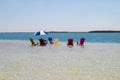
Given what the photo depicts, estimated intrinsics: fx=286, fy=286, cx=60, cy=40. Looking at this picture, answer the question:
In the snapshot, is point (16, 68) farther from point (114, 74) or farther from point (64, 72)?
point (114, 74)

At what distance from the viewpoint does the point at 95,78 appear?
9805 mm

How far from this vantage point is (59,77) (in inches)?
393

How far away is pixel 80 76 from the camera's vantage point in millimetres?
10164

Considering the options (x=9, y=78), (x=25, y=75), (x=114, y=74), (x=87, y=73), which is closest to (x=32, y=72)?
(x=25, y=75)

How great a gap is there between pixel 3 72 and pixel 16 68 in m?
A: 1.20

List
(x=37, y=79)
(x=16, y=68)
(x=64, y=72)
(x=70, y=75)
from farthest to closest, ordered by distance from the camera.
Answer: (x=16, y=68)
(x=64, y=72)
(x=70, y=75)
(x=37, y=79)

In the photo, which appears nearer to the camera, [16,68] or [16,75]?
[16,75]

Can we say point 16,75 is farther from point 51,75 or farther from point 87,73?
point 87,73

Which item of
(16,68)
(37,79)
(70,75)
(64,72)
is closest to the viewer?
(37,79)

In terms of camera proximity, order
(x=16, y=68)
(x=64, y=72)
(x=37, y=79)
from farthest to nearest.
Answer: (x=16, y=68) → (x=64, y=72) → (x=37, y=79)

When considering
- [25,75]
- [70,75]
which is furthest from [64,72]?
[25,75]

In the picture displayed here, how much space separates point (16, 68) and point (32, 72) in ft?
4.56

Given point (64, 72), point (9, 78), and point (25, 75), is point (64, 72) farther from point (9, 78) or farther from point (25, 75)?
point (9, 78)

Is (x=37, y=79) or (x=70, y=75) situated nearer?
(x=37, y=79)
